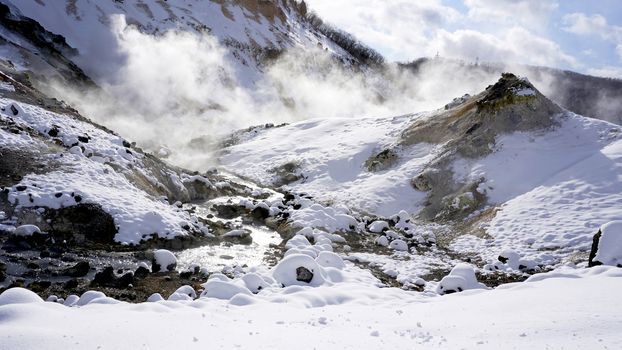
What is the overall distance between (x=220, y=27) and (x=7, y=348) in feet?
190

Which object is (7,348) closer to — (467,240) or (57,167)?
(57,167)

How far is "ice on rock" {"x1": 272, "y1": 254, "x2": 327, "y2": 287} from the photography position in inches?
432

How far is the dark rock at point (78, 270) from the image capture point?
11.2m

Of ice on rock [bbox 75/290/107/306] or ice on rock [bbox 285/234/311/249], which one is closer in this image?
ice on rock [bbox 75/290/107/306]

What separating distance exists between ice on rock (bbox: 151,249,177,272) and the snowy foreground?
4204 mm

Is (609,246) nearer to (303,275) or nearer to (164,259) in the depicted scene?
(303,275)

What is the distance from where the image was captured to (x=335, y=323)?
276 inches

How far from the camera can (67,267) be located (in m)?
11.5

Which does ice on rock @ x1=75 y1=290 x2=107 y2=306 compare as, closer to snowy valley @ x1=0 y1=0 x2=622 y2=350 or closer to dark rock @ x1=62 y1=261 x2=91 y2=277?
snowy valley @ x1=0 y1=0 x2=622 y2=350

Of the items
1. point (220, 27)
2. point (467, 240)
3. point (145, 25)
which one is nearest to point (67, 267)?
point (467, 240)

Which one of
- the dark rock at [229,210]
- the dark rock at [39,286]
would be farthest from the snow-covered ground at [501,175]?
the dark rock at [39,286]

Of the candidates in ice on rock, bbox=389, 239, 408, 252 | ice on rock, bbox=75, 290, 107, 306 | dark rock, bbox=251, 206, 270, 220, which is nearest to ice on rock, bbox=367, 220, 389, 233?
ice on rock, bbox=389, 239, 408, 252

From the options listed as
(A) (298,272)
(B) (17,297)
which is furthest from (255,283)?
(B) (17,297)

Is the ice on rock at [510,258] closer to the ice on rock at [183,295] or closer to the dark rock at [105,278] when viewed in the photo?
the ice on rock at [183,295]
